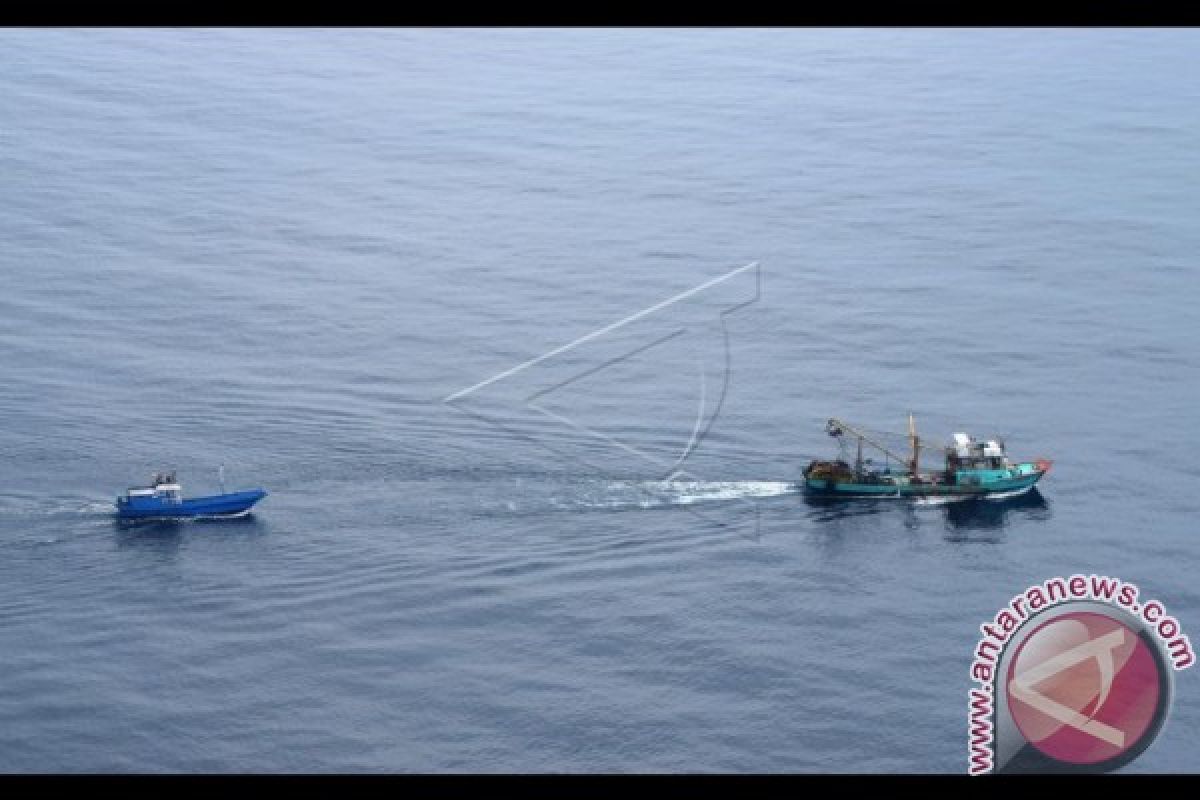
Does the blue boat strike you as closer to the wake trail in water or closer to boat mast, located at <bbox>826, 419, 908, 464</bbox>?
the wake trail in water

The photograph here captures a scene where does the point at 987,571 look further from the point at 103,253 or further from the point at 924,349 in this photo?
the point at 103,253

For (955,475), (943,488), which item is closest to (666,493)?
(943,488)

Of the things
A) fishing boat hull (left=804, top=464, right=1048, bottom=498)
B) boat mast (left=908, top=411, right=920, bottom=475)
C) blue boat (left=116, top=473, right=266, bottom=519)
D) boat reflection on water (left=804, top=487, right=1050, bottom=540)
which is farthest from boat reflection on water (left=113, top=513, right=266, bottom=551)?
boat mast (left=908, top=411, right=920, bottom=475)

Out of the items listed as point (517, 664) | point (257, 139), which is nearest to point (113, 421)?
point (517, 664)

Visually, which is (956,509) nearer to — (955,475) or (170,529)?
(955,475)

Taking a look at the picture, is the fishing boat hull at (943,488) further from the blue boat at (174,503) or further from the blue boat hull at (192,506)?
the blue boat at (174,503)

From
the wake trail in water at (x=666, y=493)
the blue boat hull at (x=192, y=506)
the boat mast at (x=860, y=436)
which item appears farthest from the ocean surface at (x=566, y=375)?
the boat mast at (x=860, y=436)
